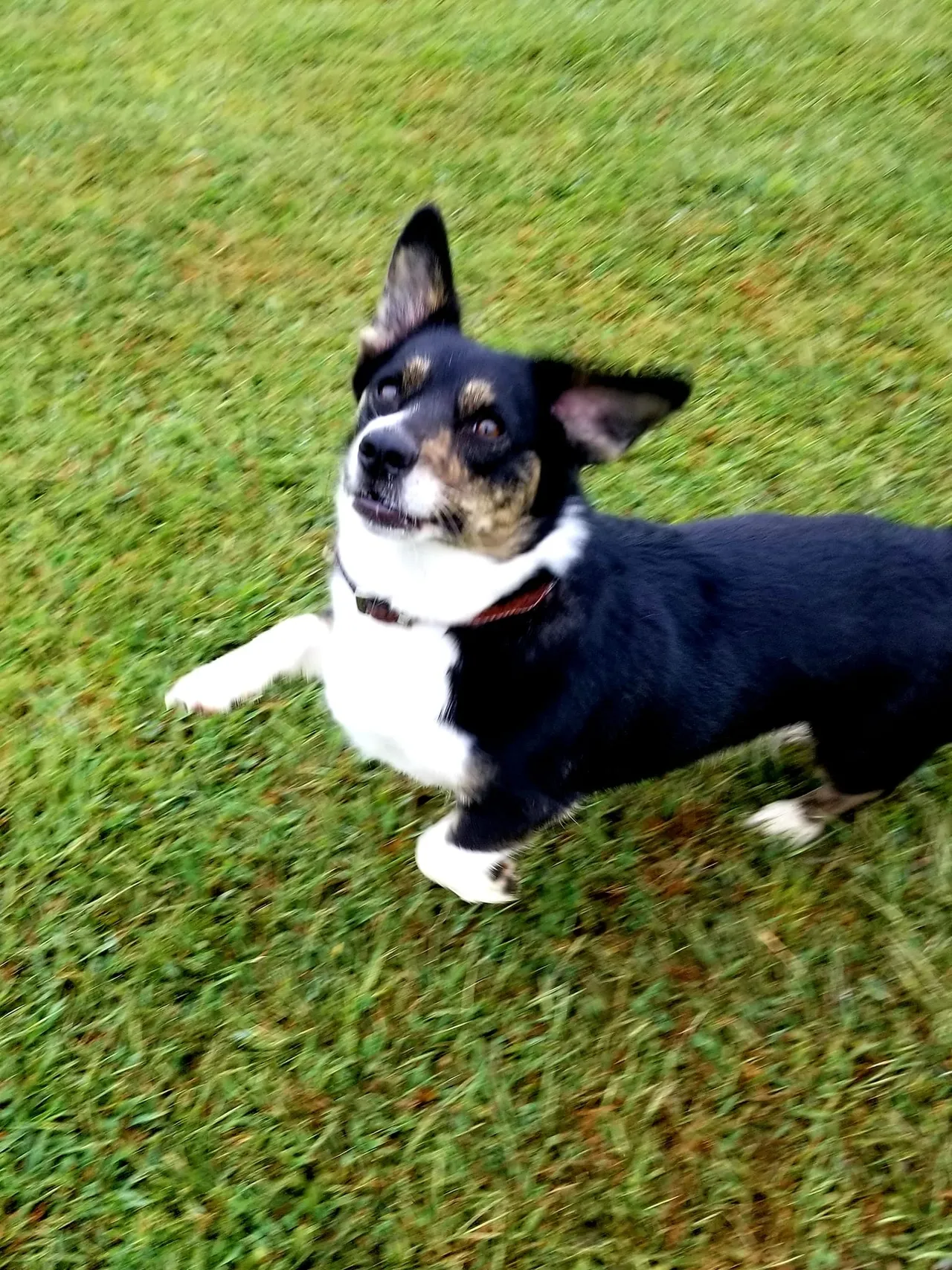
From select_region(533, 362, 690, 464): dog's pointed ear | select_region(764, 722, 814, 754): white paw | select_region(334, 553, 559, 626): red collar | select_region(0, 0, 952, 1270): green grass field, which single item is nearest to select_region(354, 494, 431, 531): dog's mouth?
select_region(334, 553, 559, 626): red collar

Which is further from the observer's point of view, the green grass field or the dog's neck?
the green grass field

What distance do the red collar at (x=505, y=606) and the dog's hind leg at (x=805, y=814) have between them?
125cm

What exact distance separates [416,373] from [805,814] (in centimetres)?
182

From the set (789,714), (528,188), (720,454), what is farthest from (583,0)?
(789,714)

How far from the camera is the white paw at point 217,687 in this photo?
275 centimetres

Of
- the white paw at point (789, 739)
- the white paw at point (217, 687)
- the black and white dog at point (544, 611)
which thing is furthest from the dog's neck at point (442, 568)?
the white paw at point (789, 739)

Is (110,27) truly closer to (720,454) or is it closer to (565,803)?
(720,454)

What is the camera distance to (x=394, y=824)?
307 cm

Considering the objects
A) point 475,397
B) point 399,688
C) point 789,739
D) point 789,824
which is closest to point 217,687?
point 399,688

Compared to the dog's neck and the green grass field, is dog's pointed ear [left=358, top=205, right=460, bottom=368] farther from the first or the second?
the green grass field

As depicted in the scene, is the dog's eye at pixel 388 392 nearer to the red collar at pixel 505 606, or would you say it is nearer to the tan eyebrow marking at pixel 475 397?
the tan eyebrow marking at pixel 475 397

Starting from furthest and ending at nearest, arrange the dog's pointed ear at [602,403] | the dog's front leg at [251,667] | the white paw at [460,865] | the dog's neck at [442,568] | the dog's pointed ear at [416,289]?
the dog's front leg at [251,667] → the white paw at [460,865] → the dog's pointed ear at [416,289] → the dog's neck at [442,568] → the dog's pointed ear at [602,403]

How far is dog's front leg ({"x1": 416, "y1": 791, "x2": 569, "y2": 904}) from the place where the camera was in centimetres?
250

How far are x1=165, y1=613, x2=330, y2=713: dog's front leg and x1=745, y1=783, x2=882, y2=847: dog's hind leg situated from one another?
4.92 ft
